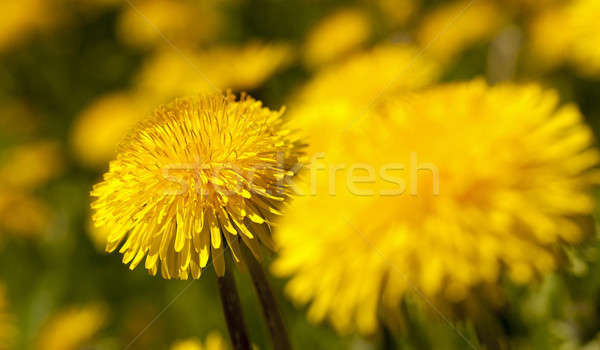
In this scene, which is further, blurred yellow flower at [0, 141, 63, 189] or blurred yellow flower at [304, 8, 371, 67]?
blurred yellow flower at [0, 141, 63, 189]

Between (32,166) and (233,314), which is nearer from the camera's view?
(233,314)

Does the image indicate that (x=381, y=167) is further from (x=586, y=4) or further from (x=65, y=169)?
(x=65, y=169)

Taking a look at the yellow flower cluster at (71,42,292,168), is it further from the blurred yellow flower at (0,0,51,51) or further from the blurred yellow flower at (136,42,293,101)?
the blurred yellow flower at (0,0,51,51)

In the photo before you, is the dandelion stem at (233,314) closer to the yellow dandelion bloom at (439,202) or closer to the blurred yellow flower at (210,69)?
the yellow dandelion bloom at (439,202)

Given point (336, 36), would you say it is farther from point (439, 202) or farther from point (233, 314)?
point (233, 314)

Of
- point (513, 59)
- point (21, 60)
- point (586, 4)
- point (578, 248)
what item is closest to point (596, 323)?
point (578, 248)

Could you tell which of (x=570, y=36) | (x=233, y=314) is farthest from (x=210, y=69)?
(x=233, y=314)

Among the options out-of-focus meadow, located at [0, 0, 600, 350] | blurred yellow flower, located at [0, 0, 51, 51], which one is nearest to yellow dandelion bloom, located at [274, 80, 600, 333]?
out-of-focus meadow, located at [0, 0, 600, 350]
